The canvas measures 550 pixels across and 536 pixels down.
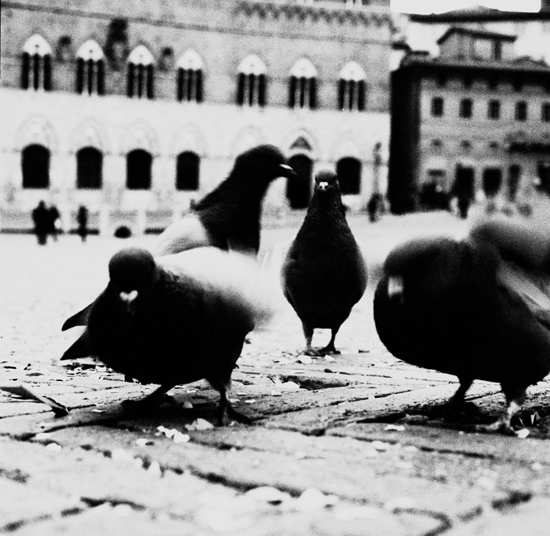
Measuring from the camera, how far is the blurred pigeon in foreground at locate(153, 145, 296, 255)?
475 centimetres

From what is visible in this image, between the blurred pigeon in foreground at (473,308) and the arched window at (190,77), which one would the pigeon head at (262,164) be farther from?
the arched window at (190,77)

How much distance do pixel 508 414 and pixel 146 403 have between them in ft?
4.40

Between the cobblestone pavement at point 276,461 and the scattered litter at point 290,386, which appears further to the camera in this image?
the scattered litter at point 290,386

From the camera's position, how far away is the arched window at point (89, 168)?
36.9 meters

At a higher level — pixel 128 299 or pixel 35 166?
pixel 35 166

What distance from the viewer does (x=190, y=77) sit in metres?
38.1

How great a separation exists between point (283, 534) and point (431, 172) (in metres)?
41.8

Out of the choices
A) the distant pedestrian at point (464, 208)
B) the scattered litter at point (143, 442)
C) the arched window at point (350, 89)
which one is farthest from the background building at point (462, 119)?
the scattered litter at point (143, 442)

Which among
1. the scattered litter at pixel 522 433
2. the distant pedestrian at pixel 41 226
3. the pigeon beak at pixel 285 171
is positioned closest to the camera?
the scattered litter at pixel 522 433

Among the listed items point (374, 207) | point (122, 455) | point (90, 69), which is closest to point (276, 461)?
point (122, 455)

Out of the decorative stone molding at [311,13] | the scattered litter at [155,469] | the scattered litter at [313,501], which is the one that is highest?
the decorative stone molding at [311,13]

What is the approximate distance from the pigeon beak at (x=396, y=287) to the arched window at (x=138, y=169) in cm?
3494

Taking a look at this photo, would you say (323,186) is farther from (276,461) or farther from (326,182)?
(276,461)

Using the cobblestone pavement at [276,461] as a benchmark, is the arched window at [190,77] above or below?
above
